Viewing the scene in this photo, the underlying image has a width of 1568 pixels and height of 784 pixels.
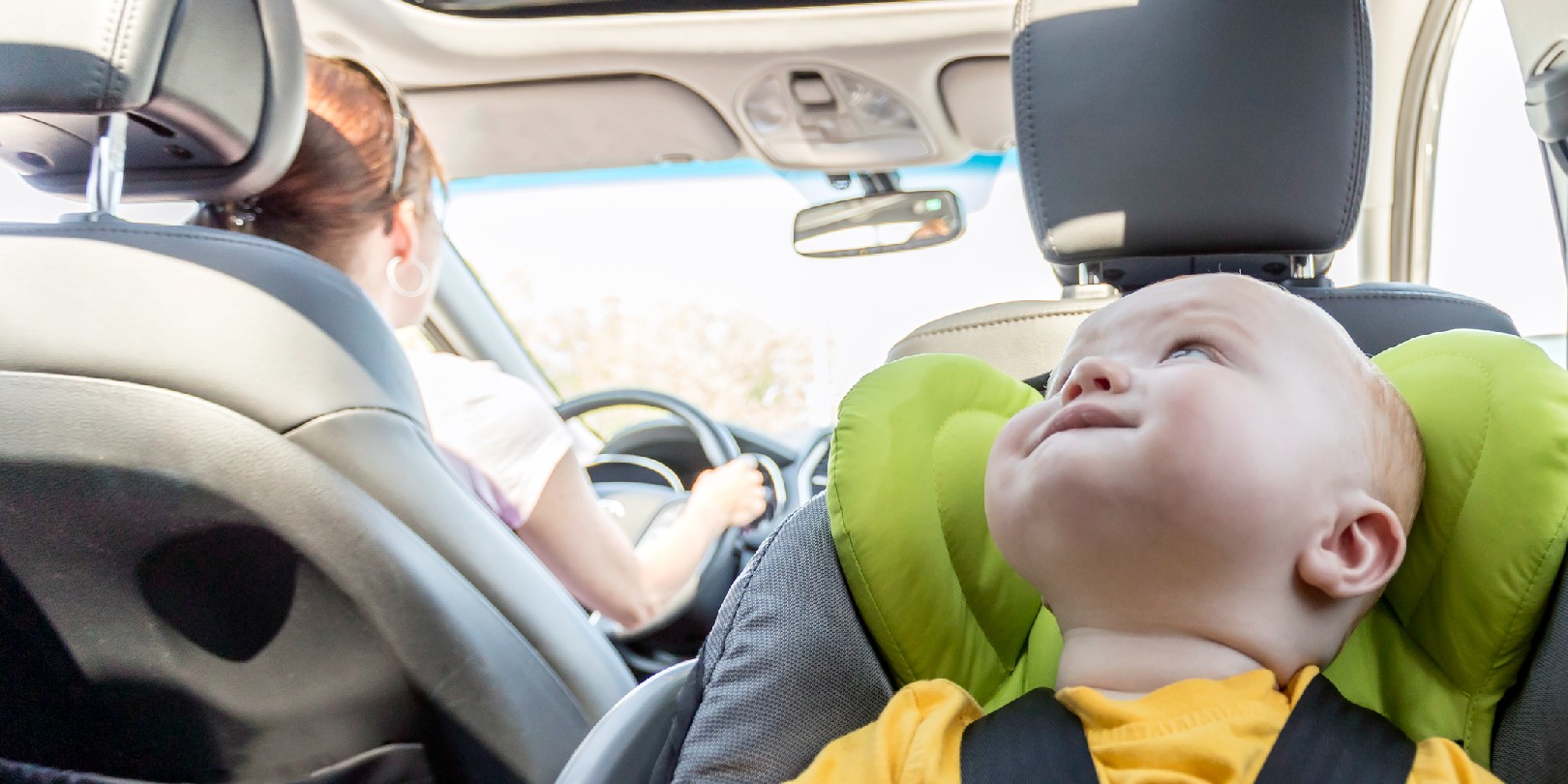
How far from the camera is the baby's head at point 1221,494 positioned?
3.26 feet

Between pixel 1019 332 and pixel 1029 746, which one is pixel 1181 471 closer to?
pixel 1029 746

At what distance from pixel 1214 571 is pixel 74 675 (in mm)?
1262

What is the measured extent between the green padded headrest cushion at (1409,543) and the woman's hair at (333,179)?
92 cm

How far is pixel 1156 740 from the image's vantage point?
3.10 feet

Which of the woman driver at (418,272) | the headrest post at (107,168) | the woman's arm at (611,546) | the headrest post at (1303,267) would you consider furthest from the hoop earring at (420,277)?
the headrest post at (1303,267)

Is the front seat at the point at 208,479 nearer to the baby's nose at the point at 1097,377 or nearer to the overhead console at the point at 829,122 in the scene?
the baby's nose at the point at 1097,377

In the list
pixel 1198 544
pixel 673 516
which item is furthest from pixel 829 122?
pixel 1198 544

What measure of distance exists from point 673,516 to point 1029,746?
178 cm

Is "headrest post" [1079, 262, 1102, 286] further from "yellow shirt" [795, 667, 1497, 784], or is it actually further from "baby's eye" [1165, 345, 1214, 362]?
"yellow shirt" [795, 667, 1497, 784]

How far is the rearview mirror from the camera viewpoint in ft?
10.3

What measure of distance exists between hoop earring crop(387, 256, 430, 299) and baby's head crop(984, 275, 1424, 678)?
1.16m

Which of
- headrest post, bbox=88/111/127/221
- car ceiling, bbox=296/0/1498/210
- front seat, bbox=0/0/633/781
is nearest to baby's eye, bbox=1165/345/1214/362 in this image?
front seat, bbox=0/0/633/781

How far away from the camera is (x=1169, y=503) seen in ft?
3.23

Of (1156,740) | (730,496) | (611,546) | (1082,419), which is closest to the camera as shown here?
(1156,740)
